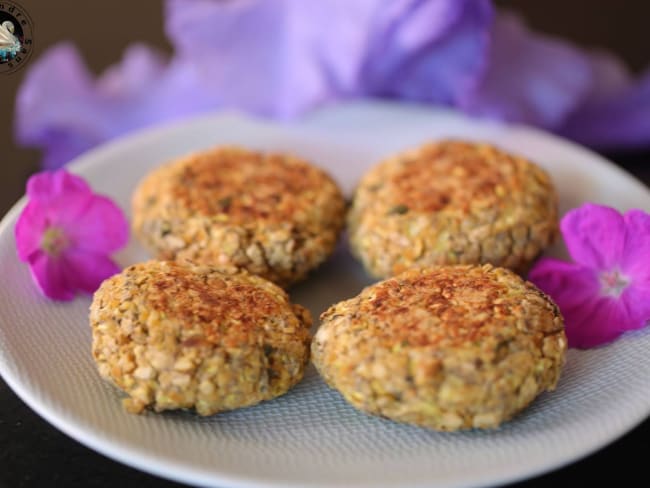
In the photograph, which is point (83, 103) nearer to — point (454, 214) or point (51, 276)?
point (51, 276)

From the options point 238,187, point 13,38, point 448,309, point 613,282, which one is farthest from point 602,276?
point 13,38

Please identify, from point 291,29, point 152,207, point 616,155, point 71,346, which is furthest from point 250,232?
point 616,155

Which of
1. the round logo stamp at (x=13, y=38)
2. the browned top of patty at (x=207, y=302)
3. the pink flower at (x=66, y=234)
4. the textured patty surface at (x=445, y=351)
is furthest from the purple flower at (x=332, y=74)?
the textured patty surface at (x=445, y=351)

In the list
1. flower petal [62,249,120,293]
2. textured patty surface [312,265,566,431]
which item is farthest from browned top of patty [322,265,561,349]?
flower petal [62,249,120,293]

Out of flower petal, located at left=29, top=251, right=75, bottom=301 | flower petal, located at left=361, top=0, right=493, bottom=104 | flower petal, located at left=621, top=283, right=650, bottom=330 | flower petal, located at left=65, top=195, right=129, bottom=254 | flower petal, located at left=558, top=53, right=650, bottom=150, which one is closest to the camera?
flower petal, located at left=621, top=283, right=650, bottom=330

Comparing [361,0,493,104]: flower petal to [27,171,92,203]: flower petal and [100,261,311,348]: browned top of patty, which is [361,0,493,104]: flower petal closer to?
[27,171,92,203]: flower petal

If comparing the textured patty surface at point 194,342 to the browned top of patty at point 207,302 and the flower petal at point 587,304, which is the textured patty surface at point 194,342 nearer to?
the browned top of patty at point 207,302

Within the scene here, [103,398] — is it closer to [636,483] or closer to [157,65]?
[636,483]
